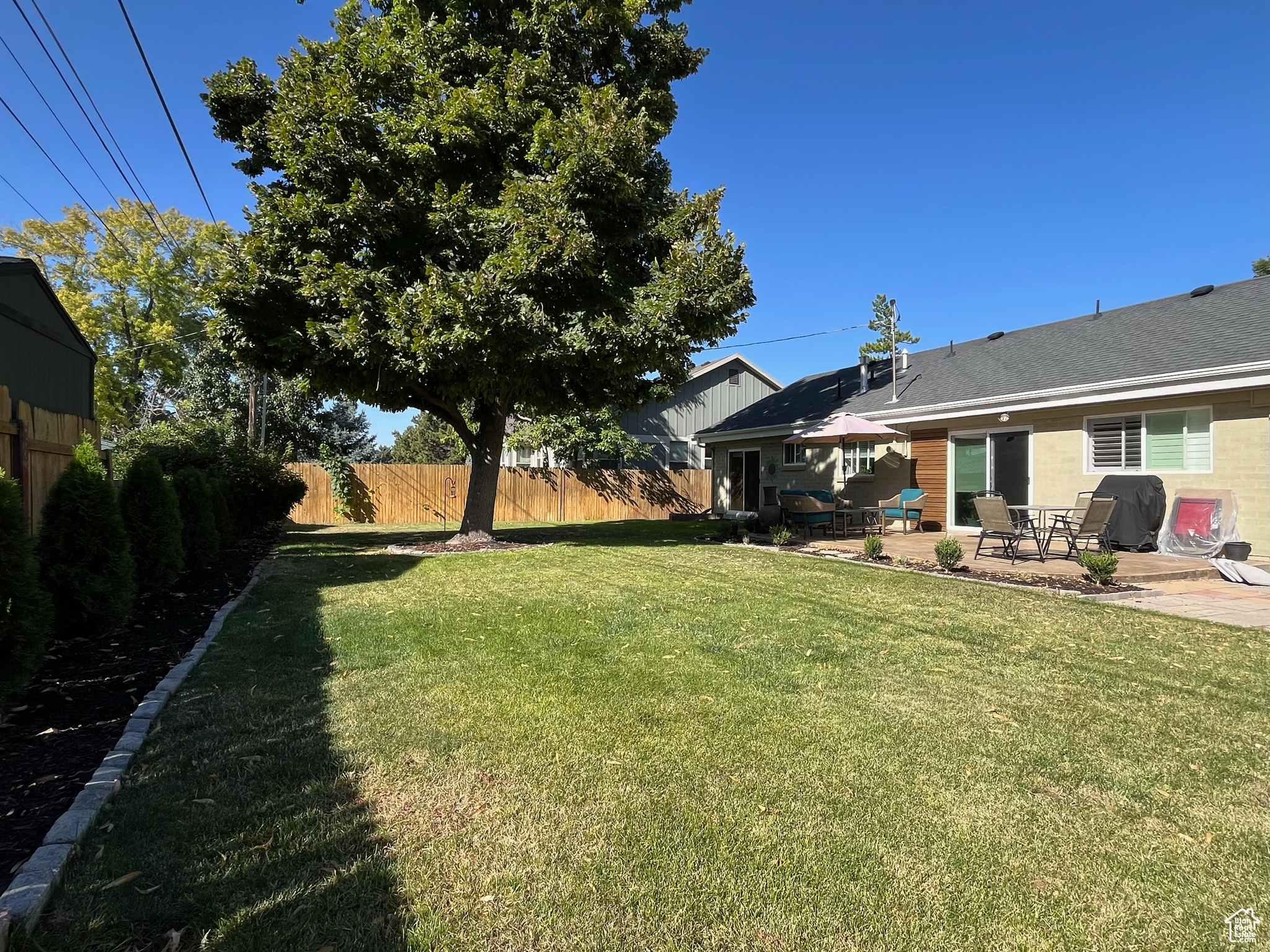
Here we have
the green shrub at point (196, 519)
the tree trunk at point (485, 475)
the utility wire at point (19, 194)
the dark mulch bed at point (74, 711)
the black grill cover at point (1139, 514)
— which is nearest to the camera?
the dark mulch bed at point (74, 711)

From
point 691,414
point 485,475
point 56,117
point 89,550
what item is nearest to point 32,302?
point 56,117

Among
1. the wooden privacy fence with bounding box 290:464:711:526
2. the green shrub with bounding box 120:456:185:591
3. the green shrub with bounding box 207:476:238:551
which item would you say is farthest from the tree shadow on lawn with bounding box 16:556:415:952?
the wooden privacy fence with bounding box 290:464:711:526

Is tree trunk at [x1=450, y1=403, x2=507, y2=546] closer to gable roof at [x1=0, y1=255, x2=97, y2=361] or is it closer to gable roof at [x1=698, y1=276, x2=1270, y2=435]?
gable roof at [x1=0, y1=255, x2=97, y2=361]

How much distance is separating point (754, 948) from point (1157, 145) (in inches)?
598

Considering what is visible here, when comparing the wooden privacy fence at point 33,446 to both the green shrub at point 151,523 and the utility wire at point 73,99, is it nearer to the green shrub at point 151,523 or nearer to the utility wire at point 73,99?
the green shrub at point 151,523

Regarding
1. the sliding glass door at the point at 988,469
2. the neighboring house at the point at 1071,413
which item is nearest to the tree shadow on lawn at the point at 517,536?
the neighboring house at the point at 1071,413

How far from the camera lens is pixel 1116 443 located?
1071cm

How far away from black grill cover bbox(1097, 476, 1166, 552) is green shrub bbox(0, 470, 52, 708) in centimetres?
1225

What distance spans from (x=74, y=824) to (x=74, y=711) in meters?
1.72

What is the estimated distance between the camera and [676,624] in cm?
559

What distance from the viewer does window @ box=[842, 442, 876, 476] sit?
15328 millimetres

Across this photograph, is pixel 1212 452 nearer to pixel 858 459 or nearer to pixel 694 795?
pixel 858 459

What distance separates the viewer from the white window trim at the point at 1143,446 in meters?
9.50

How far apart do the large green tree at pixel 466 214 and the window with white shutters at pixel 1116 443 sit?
6.42 metres
